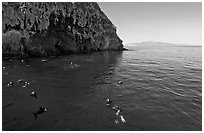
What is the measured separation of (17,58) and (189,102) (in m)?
57.8

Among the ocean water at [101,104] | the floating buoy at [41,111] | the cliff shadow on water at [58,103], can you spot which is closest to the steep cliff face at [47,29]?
the cliff shadow on water at [58,103]

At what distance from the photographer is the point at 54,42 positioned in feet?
232

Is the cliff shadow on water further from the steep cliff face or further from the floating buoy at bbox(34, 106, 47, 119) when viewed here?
the steep cliff face

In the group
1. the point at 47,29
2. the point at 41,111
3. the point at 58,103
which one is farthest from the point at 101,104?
the point at 47,29

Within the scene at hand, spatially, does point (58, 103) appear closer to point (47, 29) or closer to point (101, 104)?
point (101, 104)

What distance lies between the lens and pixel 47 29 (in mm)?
68812

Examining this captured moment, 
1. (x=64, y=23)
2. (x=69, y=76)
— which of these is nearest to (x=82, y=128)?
(x=69, y=76)

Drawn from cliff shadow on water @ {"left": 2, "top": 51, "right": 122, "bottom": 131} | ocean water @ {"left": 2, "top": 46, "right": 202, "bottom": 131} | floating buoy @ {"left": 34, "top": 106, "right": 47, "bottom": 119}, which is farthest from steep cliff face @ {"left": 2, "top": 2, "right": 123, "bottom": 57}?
floating buoy @ {"left": 34, "top": 106, "right": 47, "bottom": 119}

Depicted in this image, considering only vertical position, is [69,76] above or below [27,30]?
below

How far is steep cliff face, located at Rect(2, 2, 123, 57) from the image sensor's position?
200ft

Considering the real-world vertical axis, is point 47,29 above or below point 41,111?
above

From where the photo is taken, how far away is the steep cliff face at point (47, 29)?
60925mm

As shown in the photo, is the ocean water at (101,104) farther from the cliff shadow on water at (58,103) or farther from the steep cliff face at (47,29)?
the steep cliff face at (47,29)

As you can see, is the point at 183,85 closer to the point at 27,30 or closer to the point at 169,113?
the point at 169,113
